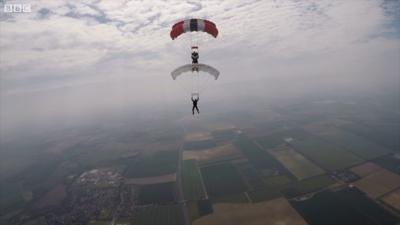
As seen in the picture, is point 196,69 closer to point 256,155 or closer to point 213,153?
point 256,155

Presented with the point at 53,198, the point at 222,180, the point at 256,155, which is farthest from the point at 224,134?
the point at 53,198

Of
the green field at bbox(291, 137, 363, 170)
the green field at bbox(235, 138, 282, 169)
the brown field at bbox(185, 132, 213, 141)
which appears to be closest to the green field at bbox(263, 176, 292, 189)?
the green field at bbox(235, 138, 282, 169)

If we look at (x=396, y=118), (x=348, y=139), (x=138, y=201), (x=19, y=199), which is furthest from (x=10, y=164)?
(x=396, y=118)

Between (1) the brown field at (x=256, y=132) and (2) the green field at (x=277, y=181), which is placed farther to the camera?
(1) the brown field at (x=256, y=132)

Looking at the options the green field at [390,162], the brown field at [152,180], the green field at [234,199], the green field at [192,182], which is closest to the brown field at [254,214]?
the green field at [234,199]

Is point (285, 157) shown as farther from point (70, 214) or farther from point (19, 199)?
point (19, 199)

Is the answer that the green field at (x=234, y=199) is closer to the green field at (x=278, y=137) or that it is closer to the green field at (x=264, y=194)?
the green field at (x=264, y=194)

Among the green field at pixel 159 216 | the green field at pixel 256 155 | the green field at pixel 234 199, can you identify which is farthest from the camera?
the green field at pixel 256 155
